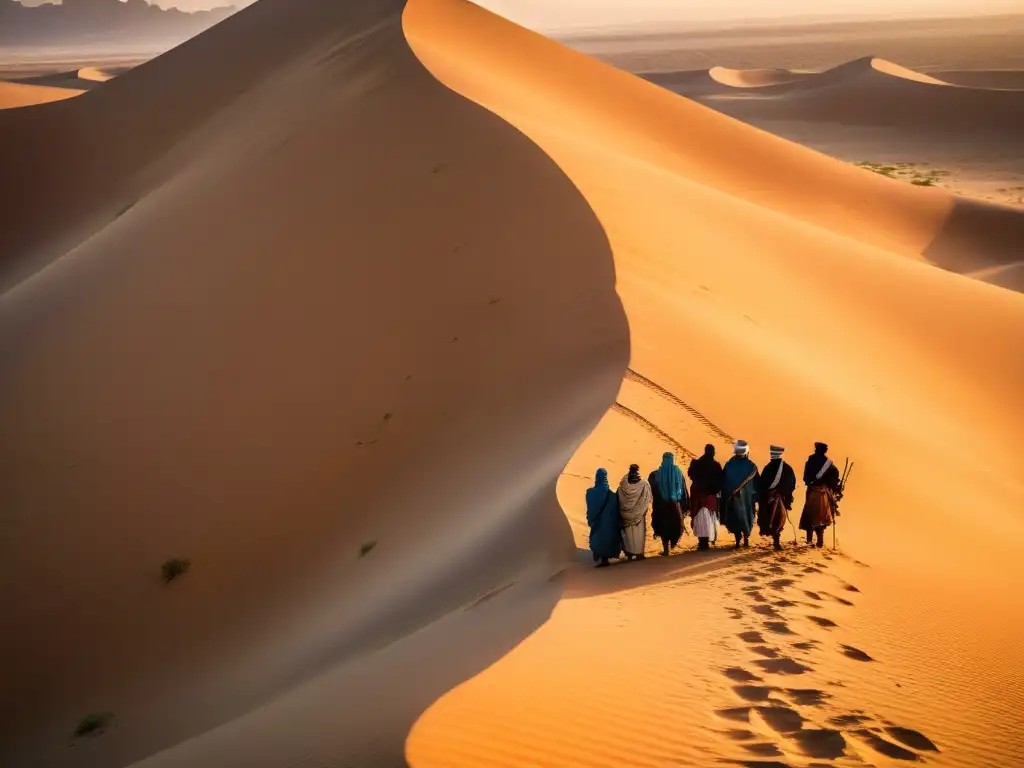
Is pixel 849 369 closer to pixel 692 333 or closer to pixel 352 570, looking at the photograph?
pixel 692 333

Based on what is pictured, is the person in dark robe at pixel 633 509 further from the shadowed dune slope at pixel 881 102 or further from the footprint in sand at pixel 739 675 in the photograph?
the shadowed dune slope at pixel 881 102

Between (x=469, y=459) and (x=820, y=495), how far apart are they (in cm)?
318

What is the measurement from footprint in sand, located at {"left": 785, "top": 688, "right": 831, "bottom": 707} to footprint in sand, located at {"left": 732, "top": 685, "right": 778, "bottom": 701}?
96mm

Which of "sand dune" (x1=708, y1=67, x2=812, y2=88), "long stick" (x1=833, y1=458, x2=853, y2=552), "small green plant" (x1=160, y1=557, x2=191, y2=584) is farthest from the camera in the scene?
"sand dune" (x1=708, y1=67, x2=812, y2=88)

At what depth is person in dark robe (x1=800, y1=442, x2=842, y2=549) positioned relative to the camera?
7473 mm

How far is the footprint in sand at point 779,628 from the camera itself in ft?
19.1

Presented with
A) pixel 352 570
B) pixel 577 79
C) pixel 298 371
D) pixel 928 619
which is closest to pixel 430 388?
pixel 298 371

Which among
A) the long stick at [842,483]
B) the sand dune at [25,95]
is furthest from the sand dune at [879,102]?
the long stick at [842,483]

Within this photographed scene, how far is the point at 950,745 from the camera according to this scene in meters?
5.01

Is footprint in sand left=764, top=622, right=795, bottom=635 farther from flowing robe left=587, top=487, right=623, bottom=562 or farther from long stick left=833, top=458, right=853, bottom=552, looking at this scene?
long stick left=833, top=458, right=853, bottom=552

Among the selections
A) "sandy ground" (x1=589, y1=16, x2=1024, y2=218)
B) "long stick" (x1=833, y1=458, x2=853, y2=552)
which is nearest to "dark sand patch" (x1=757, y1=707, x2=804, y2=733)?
"long stick" (x1=833, y1=458, x2=853, y2=552)

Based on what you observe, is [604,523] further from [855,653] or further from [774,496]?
Answer: [855,653]

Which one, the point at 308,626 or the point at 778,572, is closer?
the point at 778,572

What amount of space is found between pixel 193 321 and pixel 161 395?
1.51m
